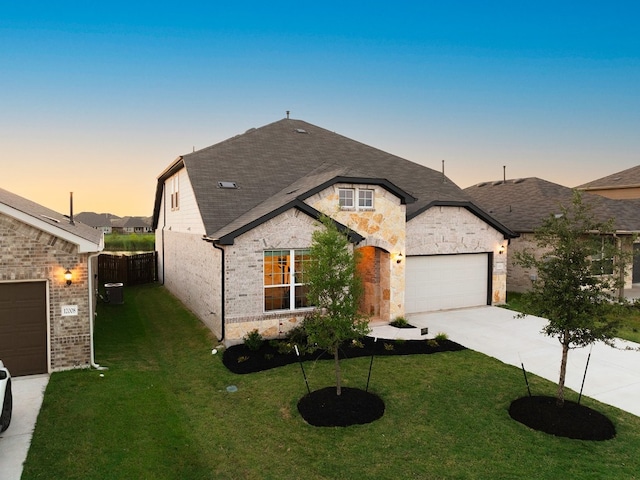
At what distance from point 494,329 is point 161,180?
62.3 feet

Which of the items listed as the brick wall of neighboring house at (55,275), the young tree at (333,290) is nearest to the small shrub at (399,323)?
the young tree at (333,290)

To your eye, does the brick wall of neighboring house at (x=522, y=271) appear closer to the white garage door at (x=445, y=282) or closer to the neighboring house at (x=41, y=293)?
the white garage door at (x=445, y=282)

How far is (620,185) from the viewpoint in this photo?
30.5 metres

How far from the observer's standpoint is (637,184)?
29047 millimetres

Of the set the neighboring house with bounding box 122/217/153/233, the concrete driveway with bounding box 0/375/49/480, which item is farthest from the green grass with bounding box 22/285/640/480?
the neighboring house with bounding box 122/217/153/233

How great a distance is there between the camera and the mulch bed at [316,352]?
10.2 metres

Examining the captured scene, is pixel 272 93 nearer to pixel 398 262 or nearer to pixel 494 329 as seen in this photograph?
pixel 398 262

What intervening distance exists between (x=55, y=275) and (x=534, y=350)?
13.4 meters

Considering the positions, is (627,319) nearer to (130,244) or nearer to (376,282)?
(376,282)

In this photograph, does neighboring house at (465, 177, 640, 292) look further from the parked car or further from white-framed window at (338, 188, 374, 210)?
the parked car

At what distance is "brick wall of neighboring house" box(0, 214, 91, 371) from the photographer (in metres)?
8.95

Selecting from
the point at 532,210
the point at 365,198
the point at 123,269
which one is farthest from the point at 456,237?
the point at 123,269

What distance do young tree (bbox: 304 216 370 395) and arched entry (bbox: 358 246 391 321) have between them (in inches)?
265

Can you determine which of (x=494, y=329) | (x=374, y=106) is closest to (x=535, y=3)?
(x=374, y=106)
